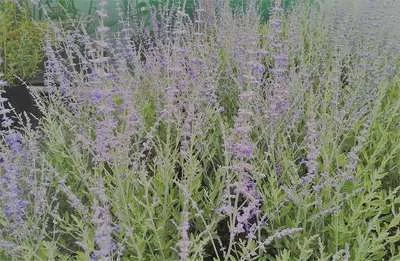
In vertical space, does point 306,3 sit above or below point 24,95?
above

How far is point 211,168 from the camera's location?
98.6 inches

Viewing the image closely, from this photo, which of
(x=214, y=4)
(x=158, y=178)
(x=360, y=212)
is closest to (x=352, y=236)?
(x=360, y=212)

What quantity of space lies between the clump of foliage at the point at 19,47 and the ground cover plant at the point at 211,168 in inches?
72.1

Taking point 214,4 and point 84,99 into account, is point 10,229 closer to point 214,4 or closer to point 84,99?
point 84,99

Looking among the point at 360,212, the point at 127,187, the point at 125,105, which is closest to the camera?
the point at 360,212

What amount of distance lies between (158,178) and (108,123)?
32cm

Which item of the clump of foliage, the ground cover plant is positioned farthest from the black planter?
the ground cover plant

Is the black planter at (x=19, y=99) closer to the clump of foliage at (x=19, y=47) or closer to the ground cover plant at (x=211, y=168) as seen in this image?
the clump of foliage at (x=19, y=47)

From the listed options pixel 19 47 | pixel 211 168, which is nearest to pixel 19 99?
pixel 19 47

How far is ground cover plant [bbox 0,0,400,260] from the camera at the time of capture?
1.77m

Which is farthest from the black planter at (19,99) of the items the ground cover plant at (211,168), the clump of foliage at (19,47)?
the ground cover plant at (211,168)

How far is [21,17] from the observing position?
16.7 feet

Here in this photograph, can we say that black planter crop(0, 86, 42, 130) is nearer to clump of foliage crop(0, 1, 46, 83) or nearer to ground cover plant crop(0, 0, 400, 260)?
clump of foliage crop(0, 1, 46, 83)

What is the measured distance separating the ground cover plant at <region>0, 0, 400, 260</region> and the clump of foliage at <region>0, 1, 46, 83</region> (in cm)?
183
